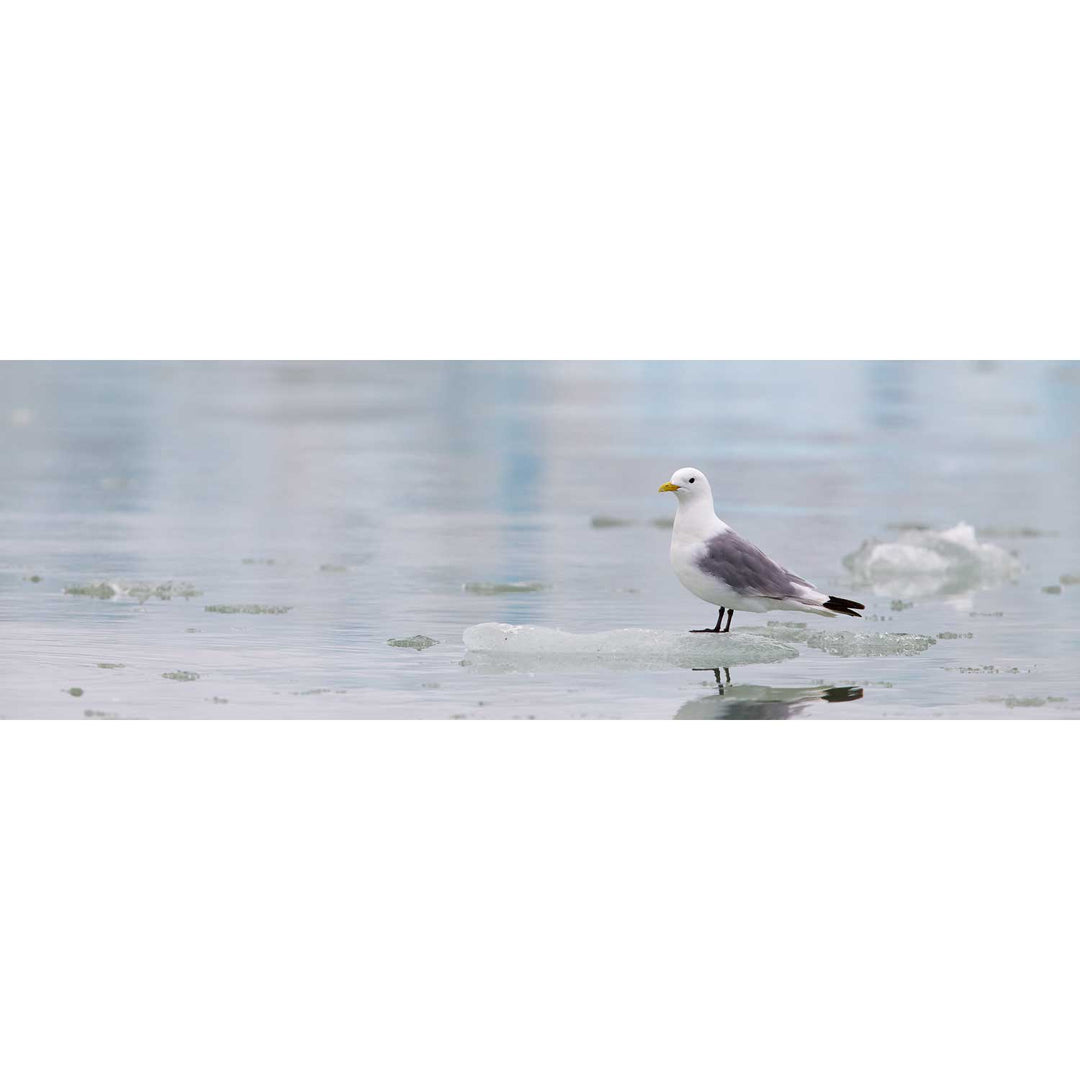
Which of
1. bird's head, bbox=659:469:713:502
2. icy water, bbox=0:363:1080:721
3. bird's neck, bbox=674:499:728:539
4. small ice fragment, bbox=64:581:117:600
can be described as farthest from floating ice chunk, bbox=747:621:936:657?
small ice fragment, bbox=64:581:117:600

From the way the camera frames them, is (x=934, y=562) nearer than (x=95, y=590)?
No

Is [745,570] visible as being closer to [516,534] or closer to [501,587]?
[501,587]

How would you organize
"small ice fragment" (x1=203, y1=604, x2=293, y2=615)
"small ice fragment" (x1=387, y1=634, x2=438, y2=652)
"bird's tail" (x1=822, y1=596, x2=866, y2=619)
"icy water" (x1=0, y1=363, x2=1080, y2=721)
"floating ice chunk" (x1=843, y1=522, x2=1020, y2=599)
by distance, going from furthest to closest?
"floating ice chunk" (x1=843, y1=522, x2=1020, y2=599) < "small ice fragment" (x1=203, y1=604, x2=293, y2=615) < "small ice fragment" (x1=387, y1=634, x2=438, y2=652) < "bird's tail" (x1=822, y1=596, x2=866, y2=619) < "icy water" (x1=0, y1=363, x2=1080, y2=721)

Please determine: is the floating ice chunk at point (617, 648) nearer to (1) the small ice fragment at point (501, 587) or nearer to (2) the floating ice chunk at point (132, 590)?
(1) the small ice fragment at point (501, 587)

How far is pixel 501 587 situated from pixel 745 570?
64.8 inches

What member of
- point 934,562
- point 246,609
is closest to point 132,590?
point 246,609

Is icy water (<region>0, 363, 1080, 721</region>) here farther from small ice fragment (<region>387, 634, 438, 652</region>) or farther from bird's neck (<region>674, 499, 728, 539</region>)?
bird's neck (<region>674, 499, 728, 539</region>)

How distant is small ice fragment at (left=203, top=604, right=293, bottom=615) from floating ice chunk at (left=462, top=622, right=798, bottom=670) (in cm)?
110

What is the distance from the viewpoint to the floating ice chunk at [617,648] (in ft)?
21.5

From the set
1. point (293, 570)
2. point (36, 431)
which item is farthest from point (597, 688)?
point (36, 431)

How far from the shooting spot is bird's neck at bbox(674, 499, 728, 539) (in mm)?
6703

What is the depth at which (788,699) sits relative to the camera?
6004 millimetres

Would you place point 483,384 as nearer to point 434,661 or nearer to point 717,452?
point 717,452

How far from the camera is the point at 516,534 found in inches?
370
